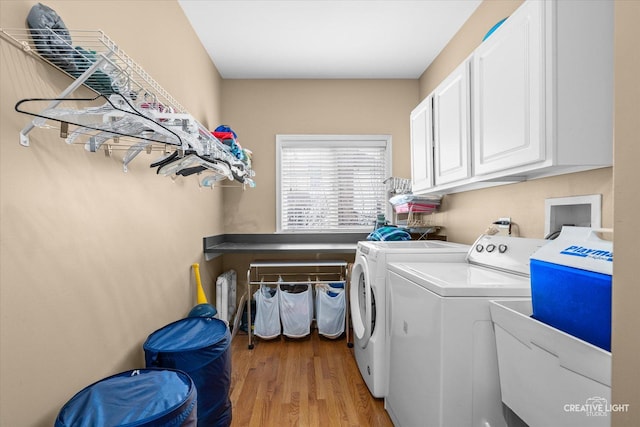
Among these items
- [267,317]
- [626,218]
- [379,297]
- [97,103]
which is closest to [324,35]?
[97,103]

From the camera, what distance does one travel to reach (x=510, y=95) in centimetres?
139

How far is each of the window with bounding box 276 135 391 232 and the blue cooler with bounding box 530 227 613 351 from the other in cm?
264

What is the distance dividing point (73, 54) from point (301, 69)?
248 centimetres

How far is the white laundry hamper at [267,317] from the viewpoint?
113 inches

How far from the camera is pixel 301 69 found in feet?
10.6

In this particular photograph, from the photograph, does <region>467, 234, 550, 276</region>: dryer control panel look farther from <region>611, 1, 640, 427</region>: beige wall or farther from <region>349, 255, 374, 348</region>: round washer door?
<region>611, 1, 640, 427</region>: beige wall

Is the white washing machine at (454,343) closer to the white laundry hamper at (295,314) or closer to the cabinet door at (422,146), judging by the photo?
the cabinet door at (422,146)

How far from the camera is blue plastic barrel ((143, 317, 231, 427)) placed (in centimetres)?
148

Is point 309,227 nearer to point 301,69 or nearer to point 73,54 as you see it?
point 301,69

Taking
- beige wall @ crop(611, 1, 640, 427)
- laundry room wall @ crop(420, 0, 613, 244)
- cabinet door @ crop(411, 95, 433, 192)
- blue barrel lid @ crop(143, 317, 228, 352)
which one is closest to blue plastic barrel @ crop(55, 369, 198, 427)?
blue barrel lid @ crop(143, 317, 228, 352)

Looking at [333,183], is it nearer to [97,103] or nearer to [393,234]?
[393,234]

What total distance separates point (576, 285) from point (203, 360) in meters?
1.47

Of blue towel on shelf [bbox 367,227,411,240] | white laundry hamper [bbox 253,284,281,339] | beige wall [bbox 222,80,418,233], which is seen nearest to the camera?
blue towel on shelf [bbox 367,227,411,240]

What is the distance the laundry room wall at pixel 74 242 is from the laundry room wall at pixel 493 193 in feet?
6.77
